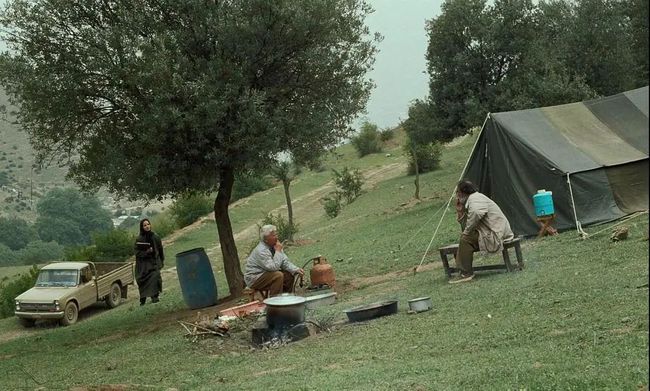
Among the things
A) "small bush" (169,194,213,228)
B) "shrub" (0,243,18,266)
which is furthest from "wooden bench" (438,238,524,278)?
"shrub" (0,243,18,266)

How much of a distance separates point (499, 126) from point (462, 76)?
1101cm

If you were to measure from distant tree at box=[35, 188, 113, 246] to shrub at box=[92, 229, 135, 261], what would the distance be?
29677 mm

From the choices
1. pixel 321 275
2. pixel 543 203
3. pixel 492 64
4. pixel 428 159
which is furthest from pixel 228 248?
pixel 428 159

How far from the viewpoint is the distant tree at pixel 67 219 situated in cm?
6375

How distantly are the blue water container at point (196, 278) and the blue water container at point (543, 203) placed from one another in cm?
641

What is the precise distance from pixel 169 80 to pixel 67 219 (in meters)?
55.9

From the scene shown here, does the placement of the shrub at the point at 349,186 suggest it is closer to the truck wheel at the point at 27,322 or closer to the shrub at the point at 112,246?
the shrub at the point at 112,246

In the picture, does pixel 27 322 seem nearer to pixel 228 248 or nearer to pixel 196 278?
pixel 228 248

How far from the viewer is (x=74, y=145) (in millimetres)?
14695

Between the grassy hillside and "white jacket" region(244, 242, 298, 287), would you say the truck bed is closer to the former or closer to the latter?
the grassy hillside

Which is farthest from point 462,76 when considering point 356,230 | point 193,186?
point 193,186

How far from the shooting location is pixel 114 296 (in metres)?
22.4

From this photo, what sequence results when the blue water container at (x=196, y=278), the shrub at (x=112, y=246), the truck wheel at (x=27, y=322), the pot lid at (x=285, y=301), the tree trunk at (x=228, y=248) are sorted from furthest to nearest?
the shrub at (x=112, y=246) → the truck wheel at (x=27, y=322) → the tree trunk at (x=228, y=248) → the blue water container at (x=196, y=278) → the pot lid at (x=285, y=301)

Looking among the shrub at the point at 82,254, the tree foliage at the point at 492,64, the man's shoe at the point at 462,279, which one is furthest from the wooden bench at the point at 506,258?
the shrub at the point at 82,254
